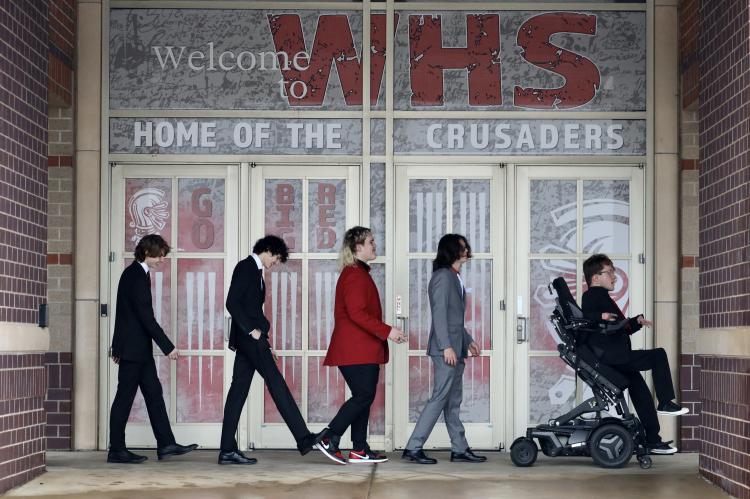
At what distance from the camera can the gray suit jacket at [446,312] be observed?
918 cm

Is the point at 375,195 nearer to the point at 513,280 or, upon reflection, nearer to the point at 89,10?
the point at 513,280

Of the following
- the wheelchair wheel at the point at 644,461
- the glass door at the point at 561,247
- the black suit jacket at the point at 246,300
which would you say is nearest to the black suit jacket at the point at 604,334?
the wheelchair wheel at the point at 644,461

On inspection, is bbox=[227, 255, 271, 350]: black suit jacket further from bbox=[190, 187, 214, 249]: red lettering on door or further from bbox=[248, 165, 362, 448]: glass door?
bbox=[190, 187, 214, 249]: red lettering on door

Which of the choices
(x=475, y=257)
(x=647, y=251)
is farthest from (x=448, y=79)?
(x=647, y=251)

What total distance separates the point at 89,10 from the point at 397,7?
2.68 meters

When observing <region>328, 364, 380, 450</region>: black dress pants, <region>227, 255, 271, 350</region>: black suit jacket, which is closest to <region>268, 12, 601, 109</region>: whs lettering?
<region>227, 255, 271, 350</region>: black suit jacket

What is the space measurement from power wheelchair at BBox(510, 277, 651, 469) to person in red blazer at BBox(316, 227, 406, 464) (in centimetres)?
117

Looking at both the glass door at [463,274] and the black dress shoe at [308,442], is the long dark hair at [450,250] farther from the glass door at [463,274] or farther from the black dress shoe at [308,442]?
the black dress shoe at [308,442]

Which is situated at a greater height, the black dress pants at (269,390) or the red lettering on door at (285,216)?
the red lettering on door at (285,216)

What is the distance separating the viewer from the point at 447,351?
9117 millimetres

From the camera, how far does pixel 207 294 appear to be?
10.3 metres

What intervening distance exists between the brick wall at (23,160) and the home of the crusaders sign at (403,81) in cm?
173

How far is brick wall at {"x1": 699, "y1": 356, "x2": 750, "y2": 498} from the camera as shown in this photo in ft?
24.5

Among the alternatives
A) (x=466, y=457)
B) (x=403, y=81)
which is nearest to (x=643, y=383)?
(x=466, y=457)
